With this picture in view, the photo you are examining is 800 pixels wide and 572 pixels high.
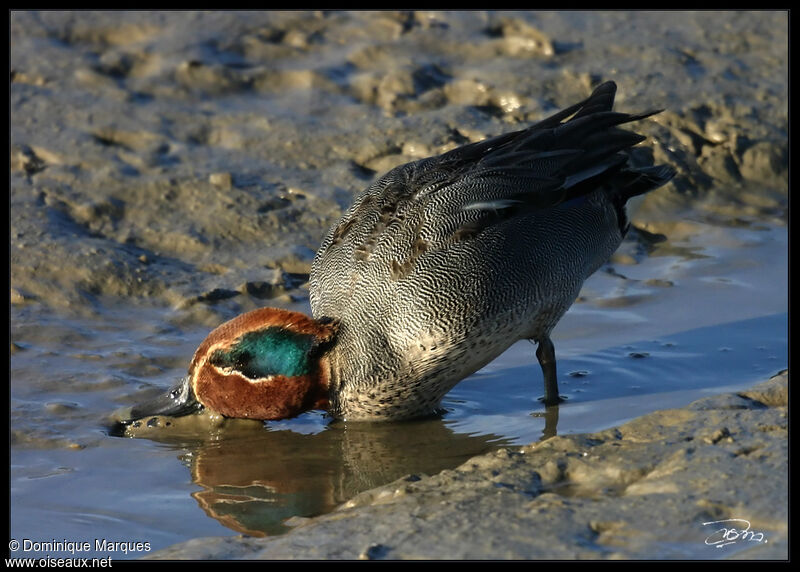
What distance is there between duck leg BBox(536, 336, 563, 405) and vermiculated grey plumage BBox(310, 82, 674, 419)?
0.04 m

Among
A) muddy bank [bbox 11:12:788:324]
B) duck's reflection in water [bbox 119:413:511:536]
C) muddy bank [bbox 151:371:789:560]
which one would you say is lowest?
muddy bank [bbox 151:371:789:560]

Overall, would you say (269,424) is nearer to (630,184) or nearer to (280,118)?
(630,184)

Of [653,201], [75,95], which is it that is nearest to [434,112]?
[653,201]

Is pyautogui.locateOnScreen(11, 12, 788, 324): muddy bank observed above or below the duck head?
above

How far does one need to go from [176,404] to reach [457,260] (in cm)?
130

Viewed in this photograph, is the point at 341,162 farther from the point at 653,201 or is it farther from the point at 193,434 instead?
the point at 193,434

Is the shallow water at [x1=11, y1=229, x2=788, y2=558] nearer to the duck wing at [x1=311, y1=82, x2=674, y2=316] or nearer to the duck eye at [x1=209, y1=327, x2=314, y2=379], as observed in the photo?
the duck eye at [x1=209, y1=327, x2=314, y2=379]

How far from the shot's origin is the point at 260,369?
4648 millimetres

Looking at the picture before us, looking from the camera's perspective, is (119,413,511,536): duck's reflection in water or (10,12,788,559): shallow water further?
(10,12,788,559): shallow water

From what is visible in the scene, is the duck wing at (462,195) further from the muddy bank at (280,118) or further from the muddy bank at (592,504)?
the muddy bank at (592,504)

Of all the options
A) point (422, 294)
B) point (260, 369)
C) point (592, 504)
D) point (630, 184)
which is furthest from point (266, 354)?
point (630, 184)

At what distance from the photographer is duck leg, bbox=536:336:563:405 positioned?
5.10 meters

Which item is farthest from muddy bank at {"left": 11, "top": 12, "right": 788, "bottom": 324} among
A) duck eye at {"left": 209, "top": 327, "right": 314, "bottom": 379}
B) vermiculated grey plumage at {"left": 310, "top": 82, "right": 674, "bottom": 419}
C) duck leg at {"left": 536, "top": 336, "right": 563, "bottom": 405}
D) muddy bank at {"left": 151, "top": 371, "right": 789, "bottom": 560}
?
muddy bank at {"left": 151, "top": 371, "right": 789, "bottom": 560}

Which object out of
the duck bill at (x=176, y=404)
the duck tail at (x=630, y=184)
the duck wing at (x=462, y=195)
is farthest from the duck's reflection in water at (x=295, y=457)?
the duck tail at (x=630, y=184)
